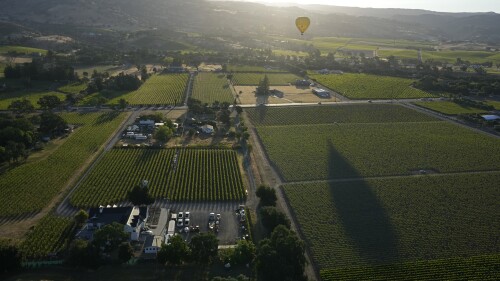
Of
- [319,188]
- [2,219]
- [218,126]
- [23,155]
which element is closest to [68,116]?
[23,155]

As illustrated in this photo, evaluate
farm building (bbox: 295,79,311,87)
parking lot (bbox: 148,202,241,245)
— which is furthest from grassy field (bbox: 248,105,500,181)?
farm building (bbox: 295,79,311,87)

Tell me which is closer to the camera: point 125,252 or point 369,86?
point 125,252

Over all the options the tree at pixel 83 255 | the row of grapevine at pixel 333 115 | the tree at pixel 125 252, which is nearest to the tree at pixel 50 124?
the row of grapevine at pixel 333 115

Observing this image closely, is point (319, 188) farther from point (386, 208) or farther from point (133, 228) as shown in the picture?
point (133, 228)

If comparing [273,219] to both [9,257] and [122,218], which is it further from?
[9,257]

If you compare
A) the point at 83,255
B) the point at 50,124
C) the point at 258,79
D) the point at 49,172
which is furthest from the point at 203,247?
the point at 258,79

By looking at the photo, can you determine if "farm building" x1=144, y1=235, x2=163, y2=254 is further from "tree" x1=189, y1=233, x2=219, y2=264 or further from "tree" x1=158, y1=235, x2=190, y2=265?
"tree" x1=189, y1=233, x2=219, y2=264

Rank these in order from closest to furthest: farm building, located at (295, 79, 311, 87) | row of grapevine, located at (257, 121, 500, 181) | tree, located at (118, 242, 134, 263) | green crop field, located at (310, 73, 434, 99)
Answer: tree, located at (118, 242, 134, 263), row of grapevine, located at (257, 121, 500, 181), green crop field, located at (310, 73, 434, 99), farm building, located at (295, 79, 311, 87)
